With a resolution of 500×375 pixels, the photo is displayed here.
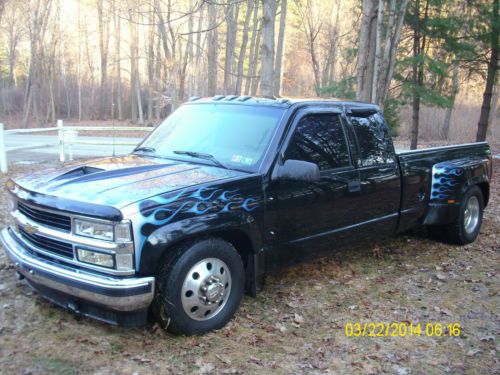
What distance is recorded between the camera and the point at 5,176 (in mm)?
9711

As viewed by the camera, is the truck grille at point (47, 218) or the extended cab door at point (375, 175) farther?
the extended cab door at point (375, 175)

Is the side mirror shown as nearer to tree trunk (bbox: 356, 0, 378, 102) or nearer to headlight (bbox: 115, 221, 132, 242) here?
headlight (bbox: 115, 221, 132, 242)

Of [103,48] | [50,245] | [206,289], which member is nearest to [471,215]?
[206,289]

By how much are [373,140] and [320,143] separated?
3.08 ft

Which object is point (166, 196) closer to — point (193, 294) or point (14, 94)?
point (193, 294)

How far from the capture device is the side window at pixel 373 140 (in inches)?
197

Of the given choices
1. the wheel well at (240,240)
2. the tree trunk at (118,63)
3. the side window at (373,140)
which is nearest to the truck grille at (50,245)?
the wheel well at (240,240)

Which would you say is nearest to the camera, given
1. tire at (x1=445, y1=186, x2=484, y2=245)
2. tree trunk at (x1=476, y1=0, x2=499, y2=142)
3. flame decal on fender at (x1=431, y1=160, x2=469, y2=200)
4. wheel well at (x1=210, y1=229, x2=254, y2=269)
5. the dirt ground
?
the dirt ground

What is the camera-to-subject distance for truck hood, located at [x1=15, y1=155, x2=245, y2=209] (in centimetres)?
334

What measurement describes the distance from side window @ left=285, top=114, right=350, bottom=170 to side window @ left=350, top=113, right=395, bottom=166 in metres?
0.29


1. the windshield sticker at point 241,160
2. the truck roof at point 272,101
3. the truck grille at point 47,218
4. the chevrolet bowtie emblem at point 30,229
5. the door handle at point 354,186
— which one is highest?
the truck roof at point 272,101

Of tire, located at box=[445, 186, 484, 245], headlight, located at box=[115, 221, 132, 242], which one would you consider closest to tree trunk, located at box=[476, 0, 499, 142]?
tire, located at box=[445, 186, 484, 245]

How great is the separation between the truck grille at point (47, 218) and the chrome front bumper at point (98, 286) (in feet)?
0.93
